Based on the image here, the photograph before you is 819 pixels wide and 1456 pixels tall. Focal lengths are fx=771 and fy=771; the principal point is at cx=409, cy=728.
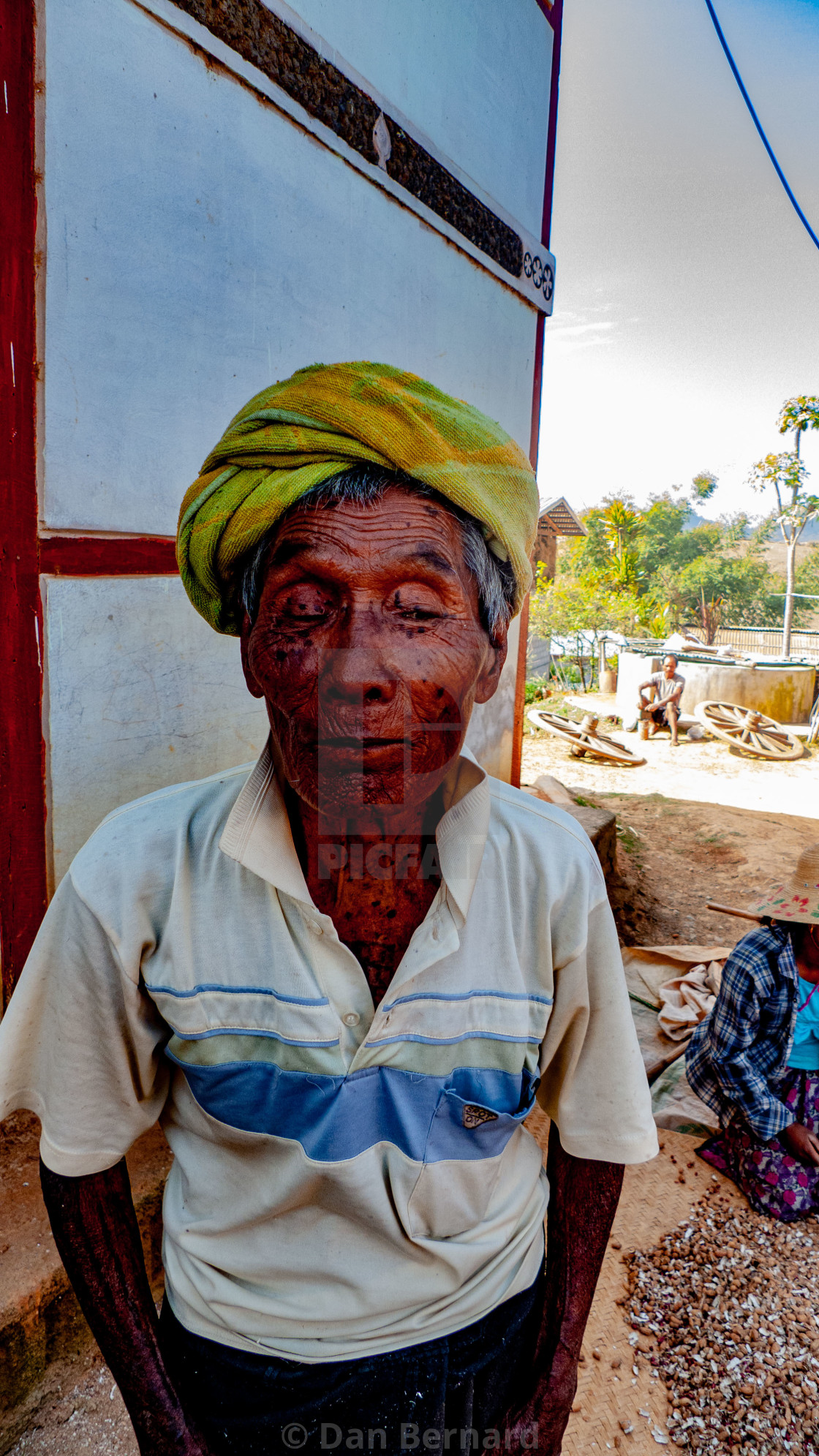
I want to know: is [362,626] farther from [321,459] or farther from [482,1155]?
[482,1155]

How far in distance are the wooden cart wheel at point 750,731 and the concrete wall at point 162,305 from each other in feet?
37.7

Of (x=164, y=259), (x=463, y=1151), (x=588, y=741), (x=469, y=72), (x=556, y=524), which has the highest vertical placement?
Result: (x=556, y=524)

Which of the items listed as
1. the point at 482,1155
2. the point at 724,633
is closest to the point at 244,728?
the point at 482,1155

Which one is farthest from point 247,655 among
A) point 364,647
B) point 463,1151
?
point 463,1151

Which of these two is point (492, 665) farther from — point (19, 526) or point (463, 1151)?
point (19, 526)

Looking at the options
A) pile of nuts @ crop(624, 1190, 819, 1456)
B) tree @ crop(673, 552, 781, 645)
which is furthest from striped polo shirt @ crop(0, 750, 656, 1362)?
tree @ crop(673, 552, 781, 645)

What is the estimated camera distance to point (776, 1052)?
2994mm

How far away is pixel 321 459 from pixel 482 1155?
1.10 m

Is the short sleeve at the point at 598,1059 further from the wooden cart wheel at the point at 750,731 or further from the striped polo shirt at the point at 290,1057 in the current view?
the wooden cart wheel at the point at 750,731

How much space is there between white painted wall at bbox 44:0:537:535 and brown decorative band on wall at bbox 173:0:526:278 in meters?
0.11

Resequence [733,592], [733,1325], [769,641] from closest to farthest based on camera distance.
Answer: [733,1325], [769,641], [733,592]

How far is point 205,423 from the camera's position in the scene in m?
2.43

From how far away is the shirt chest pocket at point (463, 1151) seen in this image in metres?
1.16

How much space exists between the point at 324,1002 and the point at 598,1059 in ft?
1.64
